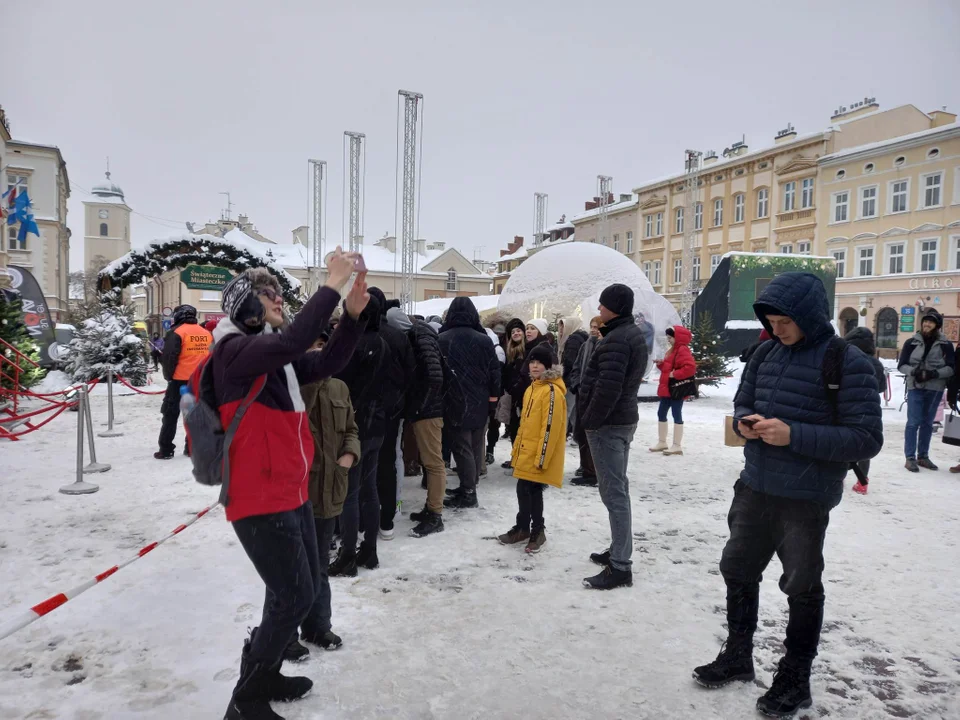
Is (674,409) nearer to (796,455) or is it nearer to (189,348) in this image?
(796,455)

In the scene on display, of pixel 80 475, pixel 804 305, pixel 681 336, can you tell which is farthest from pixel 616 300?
pixel 80 475

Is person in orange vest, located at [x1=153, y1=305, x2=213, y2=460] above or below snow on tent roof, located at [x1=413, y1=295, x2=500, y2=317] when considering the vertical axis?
below

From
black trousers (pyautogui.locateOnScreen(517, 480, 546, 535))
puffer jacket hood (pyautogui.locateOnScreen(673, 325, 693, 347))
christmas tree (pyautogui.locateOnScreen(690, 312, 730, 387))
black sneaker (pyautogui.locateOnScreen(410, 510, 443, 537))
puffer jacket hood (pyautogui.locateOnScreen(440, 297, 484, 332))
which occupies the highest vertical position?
puffer jacket hood (pyautogui.locateOnScreen(440, 297, 484, 332))

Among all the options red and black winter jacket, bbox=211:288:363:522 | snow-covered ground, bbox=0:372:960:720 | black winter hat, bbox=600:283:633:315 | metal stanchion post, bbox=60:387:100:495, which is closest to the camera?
red and black winter jacket, bbox=211:288:363:522

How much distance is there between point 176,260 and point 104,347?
4021 millimetres

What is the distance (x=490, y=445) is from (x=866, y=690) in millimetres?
5486

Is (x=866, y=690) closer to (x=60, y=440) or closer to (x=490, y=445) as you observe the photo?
(x=490, y=445)

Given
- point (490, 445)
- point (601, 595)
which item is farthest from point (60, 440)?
point (601, 595)

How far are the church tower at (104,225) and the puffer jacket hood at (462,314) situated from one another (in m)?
80.6

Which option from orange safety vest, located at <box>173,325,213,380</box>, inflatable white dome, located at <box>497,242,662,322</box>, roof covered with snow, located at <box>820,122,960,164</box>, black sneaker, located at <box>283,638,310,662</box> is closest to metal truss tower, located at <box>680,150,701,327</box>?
roof covered with snow, located at <box>820,122,960,164</box>

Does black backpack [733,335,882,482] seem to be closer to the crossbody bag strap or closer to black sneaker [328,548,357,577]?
the crossbody bag strap

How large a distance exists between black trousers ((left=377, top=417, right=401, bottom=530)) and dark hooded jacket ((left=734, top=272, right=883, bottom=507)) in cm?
288

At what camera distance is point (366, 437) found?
4281mm

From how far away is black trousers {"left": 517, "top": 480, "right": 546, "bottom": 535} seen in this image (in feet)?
15.9
